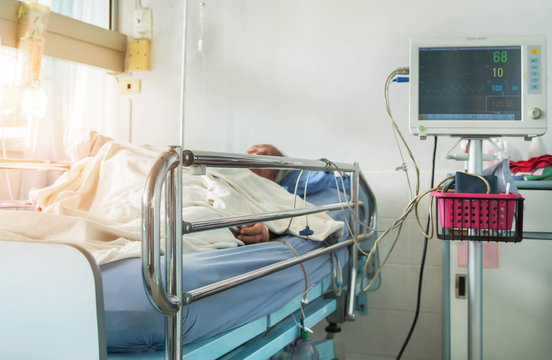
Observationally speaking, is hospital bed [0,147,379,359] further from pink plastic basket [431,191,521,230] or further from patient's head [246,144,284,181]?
patient's head [246,144,284,181]

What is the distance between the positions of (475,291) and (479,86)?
648mm

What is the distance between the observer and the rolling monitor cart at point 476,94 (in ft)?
5.79

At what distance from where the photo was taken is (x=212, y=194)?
2.04m

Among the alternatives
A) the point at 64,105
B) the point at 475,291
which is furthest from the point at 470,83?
the point at 64,105

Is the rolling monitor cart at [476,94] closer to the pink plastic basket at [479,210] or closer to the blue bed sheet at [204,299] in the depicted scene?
the pink plastic basket at [479,210]

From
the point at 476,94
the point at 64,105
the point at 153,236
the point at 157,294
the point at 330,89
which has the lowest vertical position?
the point at 157,294

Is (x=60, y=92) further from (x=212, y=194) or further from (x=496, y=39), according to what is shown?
(x=496, y=39)

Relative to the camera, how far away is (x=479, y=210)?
162cm

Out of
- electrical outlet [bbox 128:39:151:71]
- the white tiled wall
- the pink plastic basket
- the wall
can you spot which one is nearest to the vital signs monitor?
the pink plastic basket

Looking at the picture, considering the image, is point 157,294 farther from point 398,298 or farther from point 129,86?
point 129,86

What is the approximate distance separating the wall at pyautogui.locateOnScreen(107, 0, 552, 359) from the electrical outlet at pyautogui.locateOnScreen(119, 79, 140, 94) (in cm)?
4

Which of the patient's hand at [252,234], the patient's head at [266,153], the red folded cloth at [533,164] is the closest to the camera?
the patient's hand at [252,234]

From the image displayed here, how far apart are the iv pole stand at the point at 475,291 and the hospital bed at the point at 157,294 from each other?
0.56m

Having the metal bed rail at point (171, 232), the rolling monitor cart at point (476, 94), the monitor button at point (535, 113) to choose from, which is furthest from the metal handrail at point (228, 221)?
the monitor button at point (535, 113)
